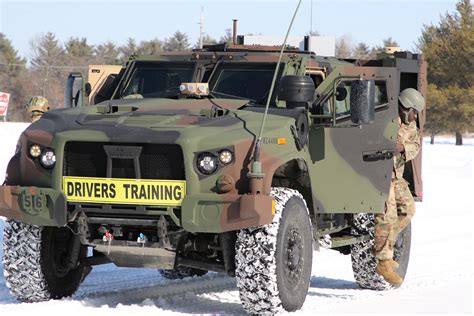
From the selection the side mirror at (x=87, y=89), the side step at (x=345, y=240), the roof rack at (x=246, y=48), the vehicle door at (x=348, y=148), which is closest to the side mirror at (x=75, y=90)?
the side mirror at (x=87, y=89)

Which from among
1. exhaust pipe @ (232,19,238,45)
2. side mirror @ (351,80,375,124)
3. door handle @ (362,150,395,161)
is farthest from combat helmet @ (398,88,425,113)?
exhaust pipe @ (232,19,238,45)

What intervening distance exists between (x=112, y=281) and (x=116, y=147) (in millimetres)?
2711

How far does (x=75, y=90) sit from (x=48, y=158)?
2125 mm

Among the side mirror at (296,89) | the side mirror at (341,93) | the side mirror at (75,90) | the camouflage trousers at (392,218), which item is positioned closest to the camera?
the side mirror at (296,89)

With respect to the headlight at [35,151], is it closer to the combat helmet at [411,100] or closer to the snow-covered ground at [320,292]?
the snow-covered ground at [320,292]

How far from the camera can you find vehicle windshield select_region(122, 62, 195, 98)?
9477 mm

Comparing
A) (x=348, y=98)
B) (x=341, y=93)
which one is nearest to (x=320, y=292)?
(x=348, y=98)

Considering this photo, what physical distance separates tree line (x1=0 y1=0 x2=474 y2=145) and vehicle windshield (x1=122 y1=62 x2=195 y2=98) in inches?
662

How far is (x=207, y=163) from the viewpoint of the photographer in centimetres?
754

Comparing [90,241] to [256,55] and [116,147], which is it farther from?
[256,55]

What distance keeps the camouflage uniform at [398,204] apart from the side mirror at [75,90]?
9.50 feet

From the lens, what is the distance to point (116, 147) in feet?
25.0

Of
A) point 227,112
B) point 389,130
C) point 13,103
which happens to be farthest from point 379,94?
point 13,103

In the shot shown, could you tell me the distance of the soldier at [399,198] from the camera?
32.0 ft
